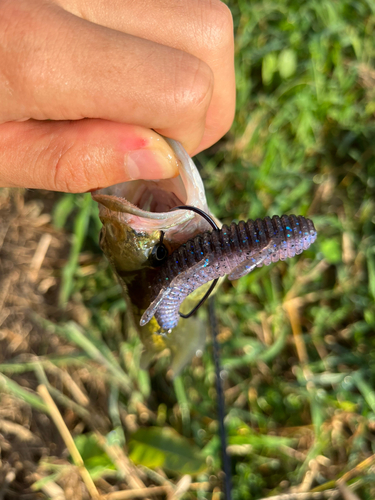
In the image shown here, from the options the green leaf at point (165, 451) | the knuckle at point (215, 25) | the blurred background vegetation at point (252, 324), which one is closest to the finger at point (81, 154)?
the knuckle at point (215, 25)

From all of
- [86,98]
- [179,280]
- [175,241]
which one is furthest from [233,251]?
[86,98]

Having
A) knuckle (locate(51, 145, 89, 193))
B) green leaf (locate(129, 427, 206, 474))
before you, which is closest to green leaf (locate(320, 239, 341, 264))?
green leaf (locate(129, 427, 206, 474))

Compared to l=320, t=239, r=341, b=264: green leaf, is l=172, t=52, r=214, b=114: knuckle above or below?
above

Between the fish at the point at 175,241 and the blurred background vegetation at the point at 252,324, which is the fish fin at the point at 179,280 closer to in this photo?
the fish at the point at 175,241

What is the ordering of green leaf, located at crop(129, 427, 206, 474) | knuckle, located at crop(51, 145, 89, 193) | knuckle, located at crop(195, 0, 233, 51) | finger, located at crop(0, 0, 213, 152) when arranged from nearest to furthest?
1. finger, located at crop(0, 0, 213, 152)
2. knuckle, located at crop(51, 145, 89, 193)
3. knuckle, located at crop(195, 0, 233, 51)
4. green leaf, located at crop(129, 427, 206, 474)

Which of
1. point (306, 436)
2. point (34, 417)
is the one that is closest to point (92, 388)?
point (34, 417)

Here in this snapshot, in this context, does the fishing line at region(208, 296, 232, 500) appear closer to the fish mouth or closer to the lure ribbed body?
the fish mouth
